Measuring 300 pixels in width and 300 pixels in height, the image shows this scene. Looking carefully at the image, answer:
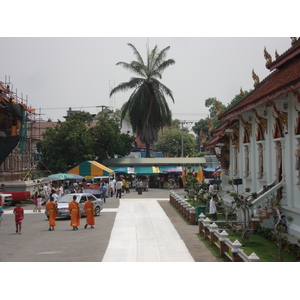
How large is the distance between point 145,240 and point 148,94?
37.1 meters

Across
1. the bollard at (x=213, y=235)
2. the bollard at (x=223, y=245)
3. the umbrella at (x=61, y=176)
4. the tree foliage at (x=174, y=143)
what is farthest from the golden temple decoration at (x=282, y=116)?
the tree foliage at (x=174, y=143)

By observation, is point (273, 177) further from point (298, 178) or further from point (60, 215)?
point (60, 215)

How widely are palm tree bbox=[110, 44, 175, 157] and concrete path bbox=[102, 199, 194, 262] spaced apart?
2797cm

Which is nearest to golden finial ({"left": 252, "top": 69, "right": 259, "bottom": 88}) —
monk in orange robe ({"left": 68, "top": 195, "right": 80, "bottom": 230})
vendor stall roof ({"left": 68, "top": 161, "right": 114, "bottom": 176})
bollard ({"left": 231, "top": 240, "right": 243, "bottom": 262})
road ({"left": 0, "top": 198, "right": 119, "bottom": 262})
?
road ({"left": 0, "top": 198, "right": 119, "bottom": 262})

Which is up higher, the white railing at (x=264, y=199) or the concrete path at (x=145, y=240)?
the white railing at (x=264, y=199)

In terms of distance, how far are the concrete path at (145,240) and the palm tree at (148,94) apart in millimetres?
27967

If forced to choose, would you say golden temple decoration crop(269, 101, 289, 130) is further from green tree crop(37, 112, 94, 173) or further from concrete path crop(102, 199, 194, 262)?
green tree crop(37, 112, 94, 173)

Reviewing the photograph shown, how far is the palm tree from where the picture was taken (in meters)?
51.4

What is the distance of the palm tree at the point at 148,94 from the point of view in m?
51.4

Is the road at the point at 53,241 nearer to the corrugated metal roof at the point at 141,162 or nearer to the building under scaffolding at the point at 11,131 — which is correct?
the building under scaffolding at the point at 11,131

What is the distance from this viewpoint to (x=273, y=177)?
1769cm

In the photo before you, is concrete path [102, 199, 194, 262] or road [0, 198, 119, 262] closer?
concrete path [102, 199, 194, 262]

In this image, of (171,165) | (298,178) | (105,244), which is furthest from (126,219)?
(171,165)

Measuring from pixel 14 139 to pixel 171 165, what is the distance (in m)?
19.9
